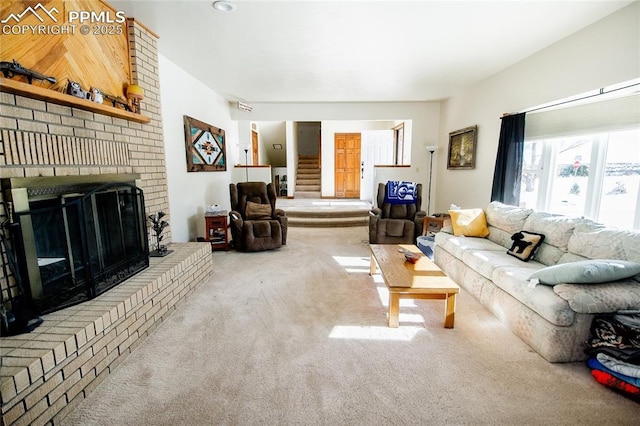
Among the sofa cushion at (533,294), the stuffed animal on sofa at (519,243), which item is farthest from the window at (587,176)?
the sofa cushion at (533,294)

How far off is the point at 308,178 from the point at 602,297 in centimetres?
837

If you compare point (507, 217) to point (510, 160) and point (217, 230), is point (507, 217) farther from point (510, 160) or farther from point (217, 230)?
point (217, 230)

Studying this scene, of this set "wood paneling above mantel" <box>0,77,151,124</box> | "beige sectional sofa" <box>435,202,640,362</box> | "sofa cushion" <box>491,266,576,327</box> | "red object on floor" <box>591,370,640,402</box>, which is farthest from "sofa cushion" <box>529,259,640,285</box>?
"wood paneling above mantel" <box>0,77,151,124</box>

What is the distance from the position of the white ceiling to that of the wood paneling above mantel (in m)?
0.90

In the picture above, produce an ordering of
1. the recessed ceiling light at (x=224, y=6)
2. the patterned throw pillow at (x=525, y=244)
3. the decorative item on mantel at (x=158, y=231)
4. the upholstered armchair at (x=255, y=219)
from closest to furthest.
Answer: the recessed ceiling light at (x=224, y=6) < the patterned throw pillow at (x=525, y=244) < the decorative item on mantel at (x=158, y=231) < the upholstered armchair at (x=255, y=219)

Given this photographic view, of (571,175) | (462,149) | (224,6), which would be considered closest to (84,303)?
(224,6)

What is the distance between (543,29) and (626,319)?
260 centimetres

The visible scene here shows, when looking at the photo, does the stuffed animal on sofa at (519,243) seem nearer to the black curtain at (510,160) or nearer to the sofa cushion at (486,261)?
the sofa cushion at (486,261)

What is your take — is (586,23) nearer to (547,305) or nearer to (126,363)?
(547,305)

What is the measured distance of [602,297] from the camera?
66.8 inches

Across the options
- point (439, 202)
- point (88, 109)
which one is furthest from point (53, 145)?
point (439, 202)

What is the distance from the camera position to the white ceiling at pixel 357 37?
2314 mm

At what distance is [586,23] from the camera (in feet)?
8.36

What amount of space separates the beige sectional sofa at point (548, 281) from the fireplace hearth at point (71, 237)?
2931 millimetres
